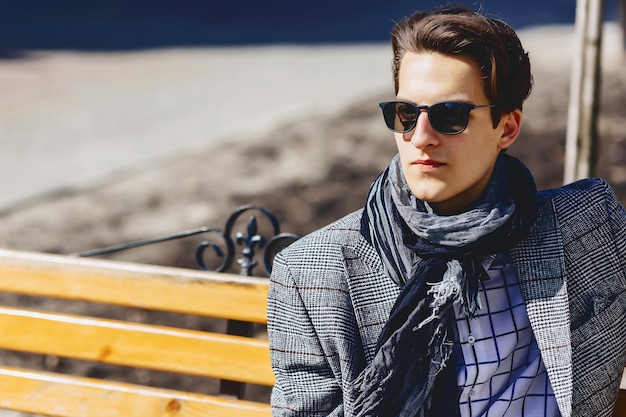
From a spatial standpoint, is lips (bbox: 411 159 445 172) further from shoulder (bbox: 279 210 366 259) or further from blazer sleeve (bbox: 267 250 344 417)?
blazer sleeve (bbox: 267 250 344 417)

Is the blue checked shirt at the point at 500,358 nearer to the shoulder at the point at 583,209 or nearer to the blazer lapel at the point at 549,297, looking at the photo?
the blazer lapel at the point at 549,297

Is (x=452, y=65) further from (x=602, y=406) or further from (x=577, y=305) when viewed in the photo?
(x=602, y=406)

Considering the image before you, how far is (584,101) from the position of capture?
3.98 metres

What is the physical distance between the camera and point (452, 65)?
2.17 m

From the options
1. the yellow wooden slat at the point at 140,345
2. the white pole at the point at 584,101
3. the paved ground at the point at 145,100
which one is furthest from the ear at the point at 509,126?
the paved ground at the point at 145,100

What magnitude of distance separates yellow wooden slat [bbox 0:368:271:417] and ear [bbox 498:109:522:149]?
1104mm

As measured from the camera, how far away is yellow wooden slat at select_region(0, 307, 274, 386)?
2920mm

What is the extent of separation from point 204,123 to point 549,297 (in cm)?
716

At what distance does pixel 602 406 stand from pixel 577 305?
0.90ft

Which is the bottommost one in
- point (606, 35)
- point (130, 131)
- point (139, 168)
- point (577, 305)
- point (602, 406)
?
point (602, 406)

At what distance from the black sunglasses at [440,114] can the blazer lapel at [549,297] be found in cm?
38

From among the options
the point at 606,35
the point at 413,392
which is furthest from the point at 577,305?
the point at 606,35

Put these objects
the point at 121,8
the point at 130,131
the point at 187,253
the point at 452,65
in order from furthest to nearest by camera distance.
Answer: the point at 121,8
the point at 130,131
the point at 187,253
the point at 452,65

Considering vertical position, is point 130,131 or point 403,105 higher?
point 130,131
